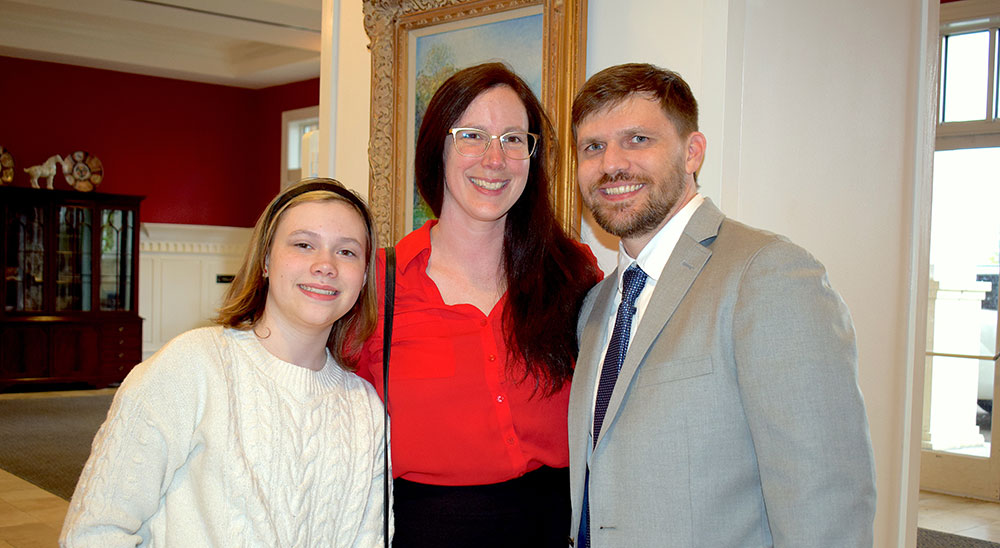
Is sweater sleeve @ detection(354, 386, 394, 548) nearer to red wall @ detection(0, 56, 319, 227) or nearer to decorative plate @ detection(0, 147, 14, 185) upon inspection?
decorative plate @ detection(0, 147, 14, 185)

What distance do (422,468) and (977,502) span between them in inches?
211

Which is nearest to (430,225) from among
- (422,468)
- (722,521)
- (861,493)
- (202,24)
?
(422,468)

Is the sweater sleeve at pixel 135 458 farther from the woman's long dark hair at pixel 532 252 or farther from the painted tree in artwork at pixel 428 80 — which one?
the painted tree in artwork at pixel 428 80

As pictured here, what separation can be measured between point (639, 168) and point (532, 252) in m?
0.56

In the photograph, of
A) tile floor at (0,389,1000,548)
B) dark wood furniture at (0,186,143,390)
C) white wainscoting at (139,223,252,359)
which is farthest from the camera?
white wainscoting at (139,223,252,359)

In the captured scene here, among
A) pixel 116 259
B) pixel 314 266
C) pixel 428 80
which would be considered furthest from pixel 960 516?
pixel 116 259

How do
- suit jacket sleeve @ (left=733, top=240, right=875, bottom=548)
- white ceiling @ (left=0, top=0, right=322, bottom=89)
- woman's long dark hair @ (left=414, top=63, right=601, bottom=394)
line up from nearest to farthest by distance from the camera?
1. suit jacket sleeve @ (left=733, top=240, right=875, bottom=548)
2. woman's long dark hair @ (left=414, top=63, right=601, bottom=394)
3. white ceiling @ (left=0, top=0, right=322, bottom=89)

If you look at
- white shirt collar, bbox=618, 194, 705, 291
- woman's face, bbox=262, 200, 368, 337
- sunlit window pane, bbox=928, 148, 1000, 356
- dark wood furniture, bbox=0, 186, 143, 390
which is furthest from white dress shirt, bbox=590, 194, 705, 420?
dark wood furniture, bbox=0, 186, 143, 390

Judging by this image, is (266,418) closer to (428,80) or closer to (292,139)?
(428,80)

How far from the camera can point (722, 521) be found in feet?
4.66

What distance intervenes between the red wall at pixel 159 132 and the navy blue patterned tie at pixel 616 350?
9236 millimetres

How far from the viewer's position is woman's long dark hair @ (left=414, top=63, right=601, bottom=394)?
1905 mm

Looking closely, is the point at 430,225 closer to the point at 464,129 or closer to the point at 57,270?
the point at 464,129

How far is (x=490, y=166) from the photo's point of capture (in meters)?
1.96
